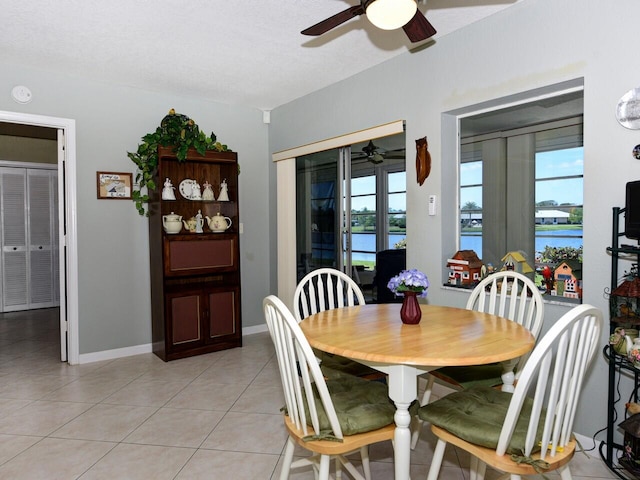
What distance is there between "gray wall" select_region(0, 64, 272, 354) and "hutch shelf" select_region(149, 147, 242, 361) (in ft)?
0.59

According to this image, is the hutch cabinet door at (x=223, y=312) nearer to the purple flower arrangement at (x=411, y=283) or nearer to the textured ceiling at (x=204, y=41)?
the textured ceiling at (x=204, y=41)

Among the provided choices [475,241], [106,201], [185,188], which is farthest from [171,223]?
[475,241]

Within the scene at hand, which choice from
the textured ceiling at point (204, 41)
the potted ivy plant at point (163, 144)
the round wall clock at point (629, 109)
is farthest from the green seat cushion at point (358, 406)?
the potted ivy plant at point (163, 144)

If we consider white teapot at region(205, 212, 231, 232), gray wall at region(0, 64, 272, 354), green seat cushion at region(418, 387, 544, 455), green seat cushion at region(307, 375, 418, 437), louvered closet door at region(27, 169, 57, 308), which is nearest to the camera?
green seat cushion at region(418, 387, 544, 455)

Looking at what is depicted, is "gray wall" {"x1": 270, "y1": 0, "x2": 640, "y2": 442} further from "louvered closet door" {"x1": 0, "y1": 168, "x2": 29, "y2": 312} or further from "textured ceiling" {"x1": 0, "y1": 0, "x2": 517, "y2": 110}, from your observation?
"louvered closet door" {"x1": 0, "y1": 168, "x2": 29, "y2": 312}

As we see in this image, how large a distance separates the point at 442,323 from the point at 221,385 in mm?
2011

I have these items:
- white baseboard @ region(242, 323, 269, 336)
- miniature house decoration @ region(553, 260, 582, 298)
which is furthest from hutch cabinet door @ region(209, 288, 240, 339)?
miniature house decoration @ region(553, 260, 582, 298)

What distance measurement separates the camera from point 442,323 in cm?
210

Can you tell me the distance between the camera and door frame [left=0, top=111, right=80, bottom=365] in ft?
12.7

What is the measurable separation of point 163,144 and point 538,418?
3.65m

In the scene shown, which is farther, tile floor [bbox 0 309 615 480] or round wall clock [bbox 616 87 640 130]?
tile floor [bbox 0 309 615 480]

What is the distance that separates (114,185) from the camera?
4098mm

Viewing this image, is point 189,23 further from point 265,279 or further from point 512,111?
point 265,279

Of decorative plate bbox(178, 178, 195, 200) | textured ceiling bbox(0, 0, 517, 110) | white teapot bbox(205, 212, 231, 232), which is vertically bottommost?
white teapot bbox(205, 212, 231, 232)
